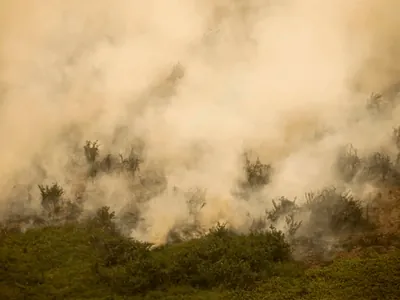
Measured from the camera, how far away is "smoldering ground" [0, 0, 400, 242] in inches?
327

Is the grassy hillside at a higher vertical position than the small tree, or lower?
lower

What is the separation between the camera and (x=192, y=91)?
369 inches

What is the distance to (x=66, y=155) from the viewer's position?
899 cm

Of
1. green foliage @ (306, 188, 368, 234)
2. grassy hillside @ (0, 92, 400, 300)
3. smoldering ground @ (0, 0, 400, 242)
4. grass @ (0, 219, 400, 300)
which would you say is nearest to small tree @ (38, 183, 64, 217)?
grassy hillside @ (0, 92, 400, 300)

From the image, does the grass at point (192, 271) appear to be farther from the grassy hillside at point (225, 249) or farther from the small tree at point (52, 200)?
the small tree at point (52, 200)

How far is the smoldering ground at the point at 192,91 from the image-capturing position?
27.3 feet

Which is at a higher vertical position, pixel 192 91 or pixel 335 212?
pixel 192 91

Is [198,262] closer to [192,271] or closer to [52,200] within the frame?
[192,271]

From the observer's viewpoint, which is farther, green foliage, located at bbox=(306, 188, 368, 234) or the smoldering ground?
the smoldering ground

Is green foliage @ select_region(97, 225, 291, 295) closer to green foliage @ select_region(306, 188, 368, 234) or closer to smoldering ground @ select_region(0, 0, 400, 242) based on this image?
smoldering ground @ select_region(0, 0, 400, 242)

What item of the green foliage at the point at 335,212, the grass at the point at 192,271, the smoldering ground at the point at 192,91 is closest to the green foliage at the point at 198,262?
the grass at the point at 192,271

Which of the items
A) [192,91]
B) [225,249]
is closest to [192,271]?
[225,249]

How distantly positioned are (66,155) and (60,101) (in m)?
1.13

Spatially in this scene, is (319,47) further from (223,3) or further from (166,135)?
(166,135)
